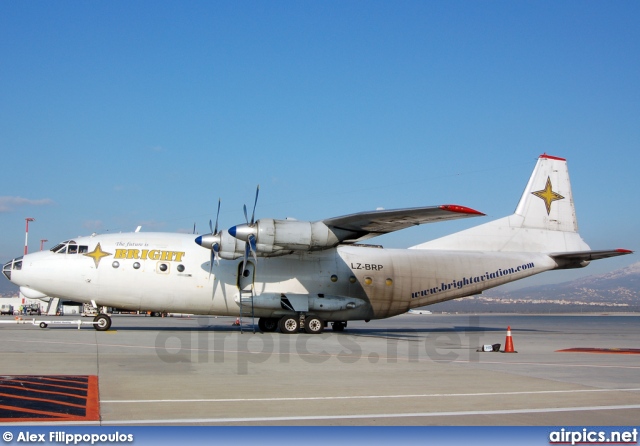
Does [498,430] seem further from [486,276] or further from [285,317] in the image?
[486,276]

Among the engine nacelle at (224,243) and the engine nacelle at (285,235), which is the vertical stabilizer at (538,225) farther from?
the engine nacelle at (224,243)

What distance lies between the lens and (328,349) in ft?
65.3

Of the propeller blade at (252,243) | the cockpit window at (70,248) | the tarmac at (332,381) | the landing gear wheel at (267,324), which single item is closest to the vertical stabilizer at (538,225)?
the landing gear wheel at (267,324)

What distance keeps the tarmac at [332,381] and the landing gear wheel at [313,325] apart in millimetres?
4667

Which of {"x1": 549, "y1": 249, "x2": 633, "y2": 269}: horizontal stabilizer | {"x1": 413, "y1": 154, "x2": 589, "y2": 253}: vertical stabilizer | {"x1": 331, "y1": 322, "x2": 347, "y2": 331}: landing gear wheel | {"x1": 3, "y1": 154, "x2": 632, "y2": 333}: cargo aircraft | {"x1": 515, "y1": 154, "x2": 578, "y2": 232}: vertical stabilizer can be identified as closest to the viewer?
{"x1": 3, "y1": 154, "x2": 632, "y2": 333}: cargo aircraft

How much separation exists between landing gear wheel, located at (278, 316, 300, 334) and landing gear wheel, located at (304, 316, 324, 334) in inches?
14.8

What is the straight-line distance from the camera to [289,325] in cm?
2670

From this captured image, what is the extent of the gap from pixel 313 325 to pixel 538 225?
481 inches

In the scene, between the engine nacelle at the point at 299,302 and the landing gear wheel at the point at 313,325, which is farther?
the landing gear wheel at the point at 313,325

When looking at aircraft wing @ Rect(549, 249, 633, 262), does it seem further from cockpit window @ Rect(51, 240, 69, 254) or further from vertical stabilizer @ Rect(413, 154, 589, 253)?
cockpit window @ Rect(51, 240, 69, 254)

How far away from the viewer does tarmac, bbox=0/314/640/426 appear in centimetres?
893

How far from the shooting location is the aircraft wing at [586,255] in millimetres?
27498

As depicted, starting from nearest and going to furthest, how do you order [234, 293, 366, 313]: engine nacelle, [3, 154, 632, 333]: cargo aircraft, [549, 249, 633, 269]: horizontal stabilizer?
[3, 154, 632, 333]: cargo aircraft → [234, 293, 366, 313]: engine nacelle → [549, 249, 633, 269]: horizontal stabilizer

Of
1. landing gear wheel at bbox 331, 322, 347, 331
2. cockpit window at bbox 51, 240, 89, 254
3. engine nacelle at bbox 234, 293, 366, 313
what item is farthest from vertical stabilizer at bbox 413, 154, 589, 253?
cockpit window at bbox 51, 240, 89, 254
